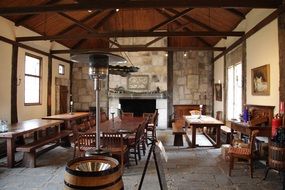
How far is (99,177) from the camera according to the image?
1426mm

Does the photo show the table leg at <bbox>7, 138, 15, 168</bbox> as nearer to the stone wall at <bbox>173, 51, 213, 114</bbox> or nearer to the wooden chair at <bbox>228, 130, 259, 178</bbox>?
the wooden chair at <bbox>228, 130, 259, 178</bbox>

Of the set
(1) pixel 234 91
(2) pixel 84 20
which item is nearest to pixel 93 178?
(1) pixel 234 91

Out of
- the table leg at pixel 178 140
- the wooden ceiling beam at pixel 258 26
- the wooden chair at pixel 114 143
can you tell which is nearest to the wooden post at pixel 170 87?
the wooden ceiling beam at pixel 258 26

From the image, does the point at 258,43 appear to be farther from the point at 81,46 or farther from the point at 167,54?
the point at 81,46

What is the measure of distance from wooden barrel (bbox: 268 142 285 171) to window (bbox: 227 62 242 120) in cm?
342

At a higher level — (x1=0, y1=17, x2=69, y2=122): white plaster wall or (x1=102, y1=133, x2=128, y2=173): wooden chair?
(x1=0, y1=17, x2=69, y2=122): white plaster wall

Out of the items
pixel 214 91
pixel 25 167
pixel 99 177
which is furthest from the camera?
pixel 214 91

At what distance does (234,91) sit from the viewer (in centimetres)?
773

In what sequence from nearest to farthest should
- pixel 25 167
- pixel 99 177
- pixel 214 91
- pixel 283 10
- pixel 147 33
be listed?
pixel 99 177 → pixel 283 10 → pixel 25 167 → pixel 147 33 → pixel 214 91

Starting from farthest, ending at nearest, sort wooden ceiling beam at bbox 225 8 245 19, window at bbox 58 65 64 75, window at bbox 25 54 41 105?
window at bbox 58 65 64 75 < window at bbox 25 54 41 105 < wooden ceiling beam at bbox 225 8 245 19

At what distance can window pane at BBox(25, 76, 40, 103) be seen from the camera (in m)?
7.60

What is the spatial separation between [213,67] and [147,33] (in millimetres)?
4566

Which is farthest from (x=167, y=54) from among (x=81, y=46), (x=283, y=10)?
(x=283, y=10)

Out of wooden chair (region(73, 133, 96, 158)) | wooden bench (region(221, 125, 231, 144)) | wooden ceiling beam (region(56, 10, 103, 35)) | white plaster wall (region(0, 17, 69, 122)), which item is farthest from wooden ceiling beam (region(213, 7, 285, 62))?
white plaster wall (region(0, 17, 69, 122))
